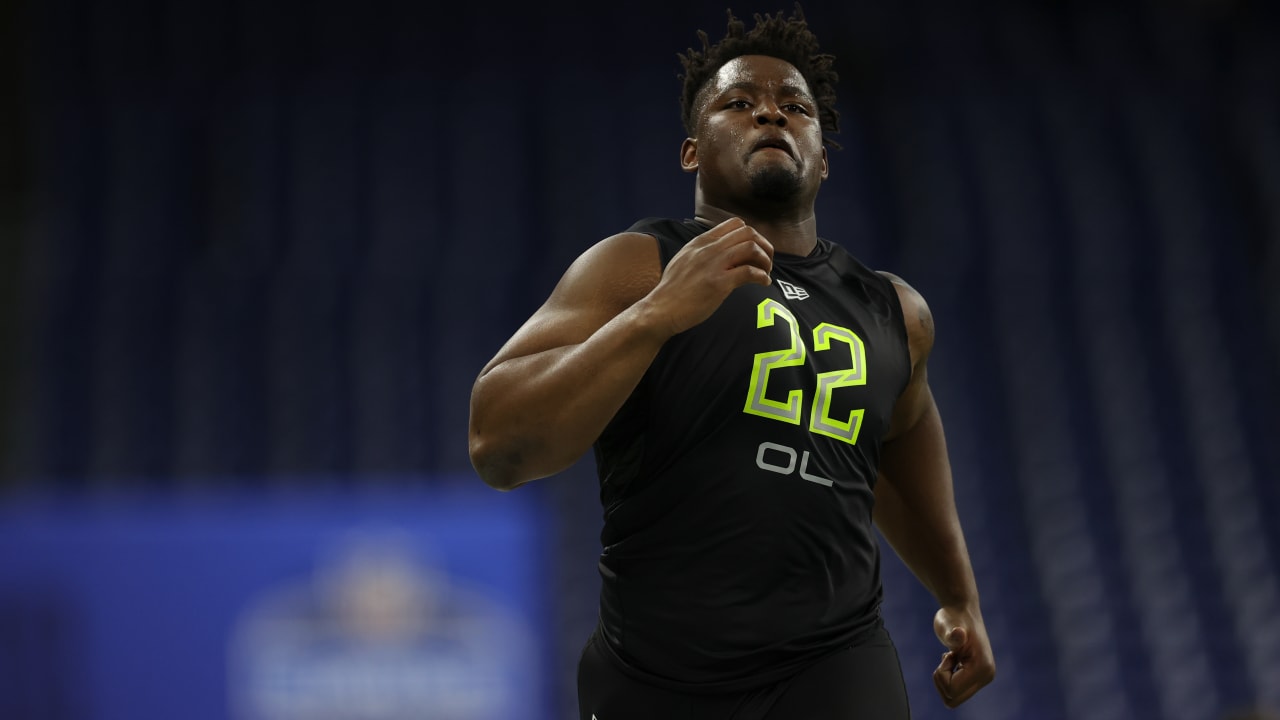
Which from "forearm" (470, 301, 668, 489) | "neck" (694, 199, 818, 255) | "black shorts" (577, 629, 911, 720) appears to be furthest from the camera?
"neck" (694, 199, 818, 255)

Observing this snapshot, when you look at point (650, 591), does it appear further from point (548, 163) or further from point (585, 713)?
point (548, 163)

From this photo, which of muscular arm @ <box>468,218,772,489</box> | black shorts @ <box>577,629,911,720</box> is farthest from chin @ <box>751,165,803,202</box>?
black shorts @ <box>577,629,911,720</box>

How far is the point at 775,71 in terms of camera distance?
267 cm

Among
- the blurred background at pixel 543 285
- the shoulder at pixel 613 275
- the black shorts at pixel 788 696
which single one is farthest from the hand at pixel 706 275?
the blurred background at pixel 543 285

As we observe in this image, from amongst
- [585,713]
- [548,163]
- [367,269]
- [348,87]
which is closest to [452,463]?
[367,269]

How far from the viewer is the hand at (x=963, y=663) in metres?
2.68

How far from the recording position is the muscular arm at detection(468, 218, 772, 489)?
2.12 metres

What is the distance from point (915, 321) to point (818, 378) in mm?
403

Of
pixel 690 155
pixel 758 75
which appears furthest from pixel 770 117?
pixel 690 155

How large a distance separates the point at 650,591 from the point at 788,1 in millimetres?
9015

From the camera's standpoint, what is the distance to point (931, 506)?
2.82 metres

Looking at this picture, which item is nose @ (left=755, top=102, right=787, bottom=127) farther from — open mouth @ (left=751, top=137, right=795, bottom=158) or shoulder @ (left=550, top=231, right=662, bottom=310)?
shoulder @ (left=550, top=231, right=662, bottom=310)

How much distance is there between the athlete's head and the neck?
0.02m

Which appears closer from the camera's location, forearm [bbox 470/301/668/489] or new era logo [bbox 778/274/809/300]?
forearm [bbox 470/301/668/489]
